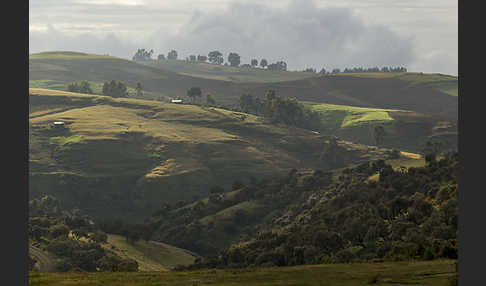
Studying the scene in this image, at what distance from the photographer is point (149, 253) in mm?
130000

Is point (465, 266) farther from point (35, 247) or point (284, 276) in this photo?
point (35, 247)

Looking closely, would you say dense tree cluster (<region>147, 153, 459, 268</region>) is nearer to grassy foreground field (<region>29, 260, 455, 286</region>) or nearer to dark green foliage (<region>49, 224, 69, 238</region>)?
grassy foreground field (<region>29, 260, 455, 286</region>)

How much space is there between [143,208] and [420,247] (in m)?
148

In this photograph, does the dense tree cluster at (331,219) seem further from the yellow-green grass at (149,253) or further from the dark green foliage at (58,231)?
the dark green foliage at (58,231)

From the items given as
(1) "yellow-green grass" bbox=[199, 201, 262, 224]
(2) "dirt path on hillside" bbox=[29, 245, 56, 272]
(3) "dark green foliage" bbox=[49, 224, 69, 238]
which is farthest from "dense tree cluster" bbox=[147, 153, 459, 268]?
(3) "dark green foliage" bbox=[49, 224, 69, 238]

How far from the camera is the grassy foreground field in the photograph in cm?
4122

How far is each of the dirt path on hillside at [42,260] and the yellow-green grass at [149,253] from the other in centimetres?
1726

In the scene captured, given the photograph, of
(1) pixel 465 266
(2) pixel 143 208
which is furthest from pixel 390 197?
(2) pixel 143 208

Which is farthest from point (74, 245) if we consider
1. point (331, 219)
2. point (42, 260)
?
point (331, 219)

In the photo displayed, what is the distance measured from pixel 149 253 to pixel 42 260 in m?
36.2

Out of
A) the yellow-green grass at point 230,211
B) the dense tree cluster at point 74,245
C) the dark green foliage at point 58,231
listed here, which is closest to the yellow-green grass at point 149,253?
the dense tree cluster at point 74,245

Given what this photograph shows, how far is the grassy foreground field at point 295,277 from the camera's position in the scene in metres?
41.2

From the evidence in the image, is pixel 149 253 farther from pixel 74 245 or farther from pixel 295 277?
pixel 295 277

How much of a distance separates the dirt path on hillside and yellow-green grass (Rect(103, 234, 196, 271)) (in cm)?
1726
